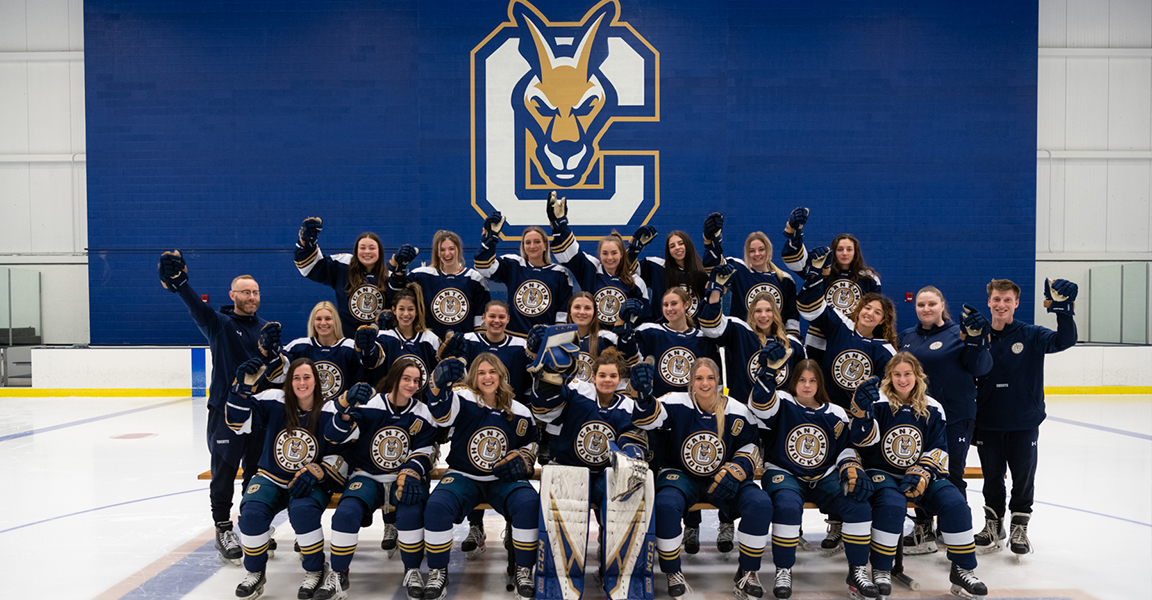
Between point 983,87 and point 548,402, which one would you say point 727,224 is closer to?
point 983,87

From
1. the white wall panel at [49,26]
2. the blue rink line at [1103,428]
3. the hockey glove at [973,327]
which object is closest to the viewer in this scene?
the hockey glove at [973,327]

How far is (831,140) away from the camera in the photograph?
10.8 m

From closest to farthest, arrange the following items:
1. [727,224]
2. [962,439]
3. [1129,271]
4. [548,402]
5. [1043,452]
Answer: [548,402]
[962,439]
[1043,452]
[727,224]
[1129,271]

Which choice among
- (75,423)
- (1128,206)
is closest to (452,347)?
(75,423)

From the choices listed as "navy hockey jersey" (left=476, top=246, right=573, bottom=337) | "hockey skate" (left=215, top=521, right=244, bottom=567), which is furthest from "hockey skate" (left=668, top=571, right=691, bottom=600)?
"hockey skate" (left=215, top=521, right=244, bottom=567)

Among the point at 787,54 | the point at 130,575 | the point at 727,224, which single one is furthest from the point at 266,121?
the point at 130,575

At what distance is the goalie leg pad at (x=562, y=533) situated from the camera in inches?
137

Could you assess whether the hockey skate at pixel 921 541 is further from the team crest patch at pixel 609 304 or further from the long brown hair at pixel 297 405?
the long brown hair at pixel 297 405

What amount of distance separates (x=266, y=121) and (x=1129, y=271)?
43.4ft

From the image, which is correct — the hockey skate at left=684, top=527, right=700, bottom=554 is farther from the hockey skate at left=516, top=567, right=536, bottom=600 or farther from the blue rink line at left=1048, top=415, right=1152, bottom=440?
the blue rink line at left=1048, top=415, right=1152, bottom=440

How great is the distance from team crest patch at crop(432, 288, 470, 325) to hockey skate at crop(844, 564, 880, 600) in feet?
8.62

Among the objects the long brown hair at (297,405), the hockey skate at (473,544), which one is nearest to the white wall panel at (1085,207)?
the hockey skate at (473,544)

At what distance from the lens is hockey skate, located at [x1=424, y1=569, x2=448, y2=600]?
3523 mm

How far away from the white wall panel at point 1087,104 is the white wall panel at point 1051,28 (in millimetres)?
357
